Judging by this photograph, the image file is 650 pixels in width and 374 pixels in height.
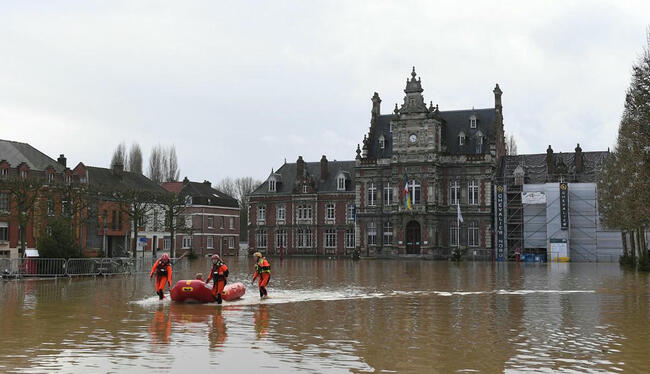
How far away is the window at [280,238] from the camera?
82000mm

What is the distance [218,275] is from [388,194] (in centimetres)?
5438

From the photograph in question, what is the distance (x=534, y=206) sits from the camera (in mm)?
67750

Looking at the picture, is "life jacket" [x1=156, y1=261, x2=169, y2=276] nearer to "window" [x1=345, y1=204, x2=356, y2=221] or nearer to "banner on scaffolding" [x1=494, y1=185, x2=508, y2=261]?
"banner on scaffolding" [x1=494, y1=185, x2=508, y2=261]

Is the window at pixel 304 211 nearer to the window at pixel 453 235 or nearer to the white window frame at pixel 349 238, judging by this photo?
the white window frame at pixel 349 238

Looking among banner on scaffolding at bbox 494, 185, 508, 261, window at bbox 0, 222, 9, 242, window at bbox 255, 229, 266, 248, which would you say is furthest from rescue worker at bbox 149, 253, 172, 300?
window at bbox 255, 229, 266, 248

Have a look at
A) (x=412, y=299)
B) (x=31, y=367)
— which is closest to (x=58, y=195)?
(x=412, y=299)

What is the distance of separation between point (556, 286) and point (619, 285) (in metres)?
2.73

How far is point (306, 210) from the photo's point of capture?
81562 millimetres

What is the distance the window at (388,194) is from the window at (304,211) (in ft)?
34.7

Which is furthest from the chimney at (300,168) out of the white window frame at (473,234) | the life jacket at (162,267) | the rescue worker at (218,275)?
the rescue worker at (218,275)

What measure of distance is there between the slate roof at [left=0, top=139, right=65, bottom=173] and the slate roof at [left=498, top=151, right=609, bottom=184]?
40.9 m

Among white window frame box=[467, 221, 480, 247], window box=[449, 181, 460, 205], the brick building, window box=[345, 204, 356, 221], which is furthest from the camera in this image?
the brick building

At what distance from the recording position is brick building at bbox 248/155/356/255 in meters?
79.9

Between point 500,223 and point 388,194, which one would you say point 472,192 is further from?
point 388,194
